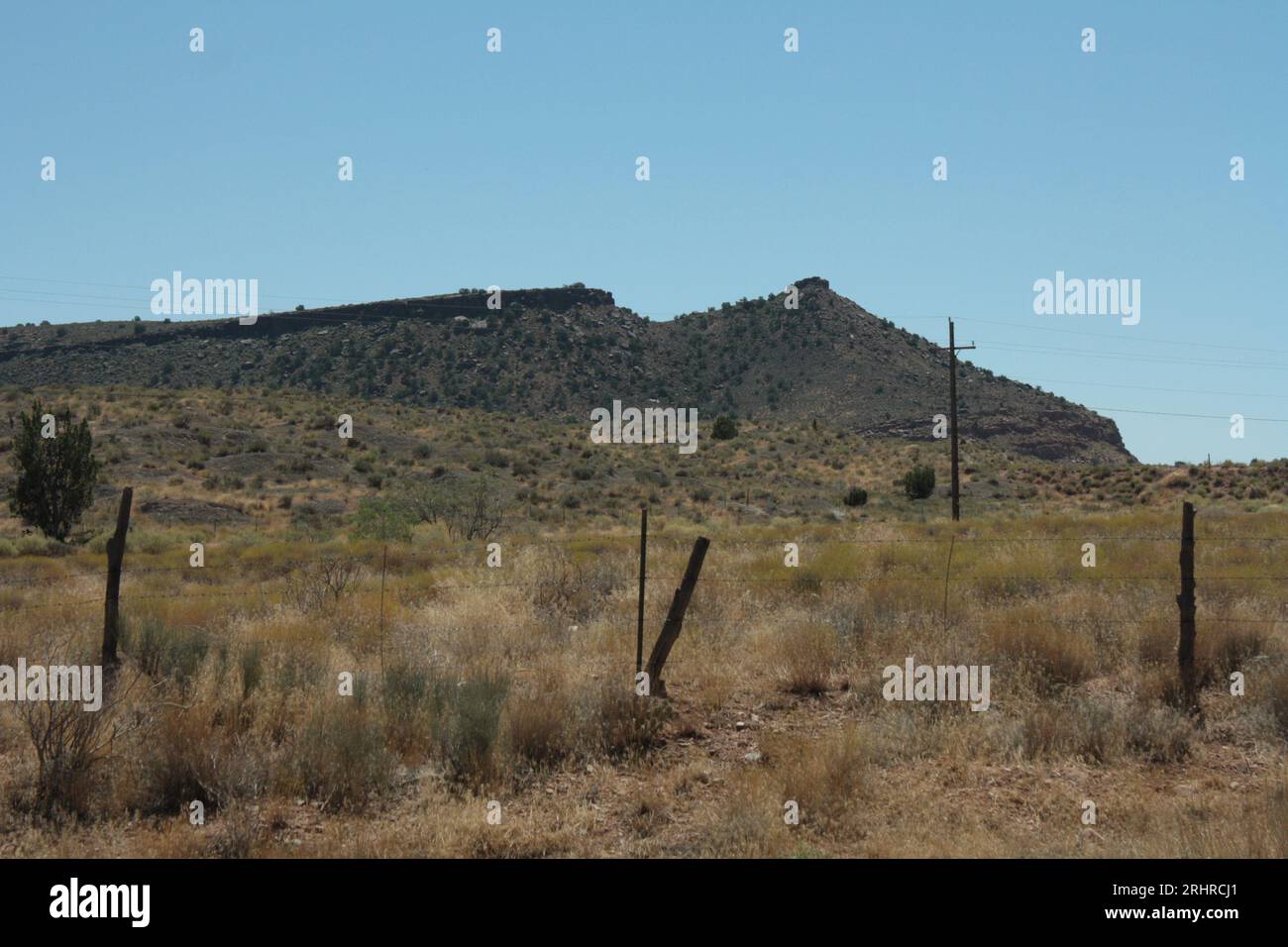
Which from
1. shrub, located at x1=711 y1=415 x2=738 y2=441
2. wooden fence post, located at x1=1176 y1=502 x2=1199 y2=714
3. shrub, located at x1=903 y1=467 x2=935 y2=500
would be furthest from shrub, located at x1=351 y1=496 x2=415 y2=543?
shrub, located at x1=711 y1=415 x2=738 y2=441

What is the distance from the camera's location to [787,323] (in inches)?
4112

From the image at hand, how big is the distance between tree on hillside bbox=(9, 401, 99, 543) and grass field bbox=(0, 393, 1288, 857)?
982cm

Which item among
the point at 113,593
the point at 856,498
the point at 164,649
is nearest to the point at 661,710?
the point at 164,649

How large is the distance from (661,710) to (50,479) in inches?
1135

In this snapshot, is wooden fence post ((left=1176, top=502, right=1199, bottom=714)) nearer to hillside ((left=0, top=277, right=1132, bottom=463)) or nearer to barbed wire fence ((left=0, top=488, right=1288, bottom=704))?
barbed wire fence ((left=0, top=488, right=1288, bottom=704))

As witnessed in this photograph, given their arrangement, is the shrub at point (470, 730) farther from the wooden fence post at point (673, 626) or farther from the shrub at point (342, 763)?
the wooden fence post at point (673, 626)

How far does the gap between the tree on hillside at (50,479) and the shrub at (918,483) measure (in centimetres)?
3560

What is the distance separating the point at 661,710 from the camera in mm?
11234

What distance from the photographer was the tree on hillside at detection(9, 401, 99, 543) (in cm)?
3281

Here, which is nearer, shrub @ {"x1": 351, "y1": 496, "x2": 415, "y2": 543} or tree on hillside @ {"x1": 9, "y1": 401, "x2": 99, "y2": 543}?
shrub @ {"x1": 351, "y1": 496, "x2": 415, "y2": 543}

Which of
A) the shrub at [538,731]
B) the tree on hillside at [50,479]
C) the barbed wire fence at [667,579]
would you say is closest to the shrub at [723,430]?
the barbed wire fence at [667,579]

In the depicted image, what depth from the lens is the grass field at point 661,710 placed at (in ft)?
28.3
